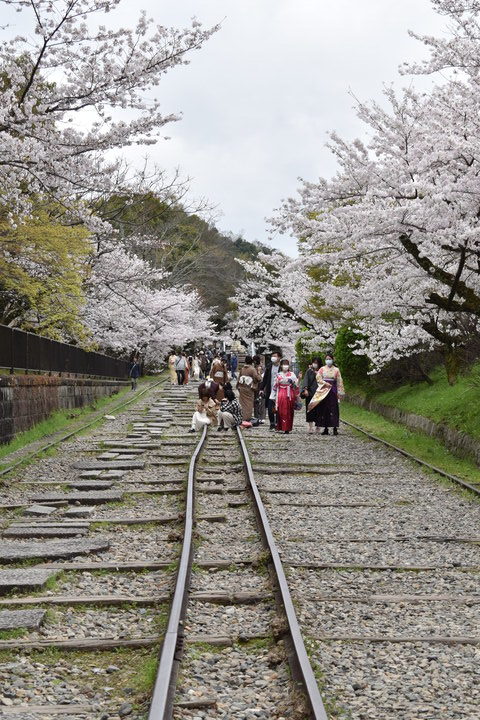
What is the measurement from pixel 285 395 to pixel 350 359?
8.81 meters

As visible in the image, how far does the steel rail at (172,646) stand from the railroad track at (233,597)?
2 centimetres

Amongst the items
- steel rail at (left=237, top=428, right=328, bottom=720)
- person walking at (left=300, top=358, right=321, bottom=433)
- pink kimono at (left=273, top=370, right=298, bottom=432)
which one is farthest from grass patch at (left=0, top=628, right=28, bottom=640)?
person walking at (left=300, top=358, right=321, bottom=433)

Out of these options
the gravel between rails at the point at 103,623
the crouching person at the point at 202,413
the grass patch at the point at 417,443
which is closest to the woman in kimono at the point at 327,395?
the grass patch at the point at 417,443

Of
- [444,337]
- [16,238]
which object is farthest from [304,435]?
[16,238]

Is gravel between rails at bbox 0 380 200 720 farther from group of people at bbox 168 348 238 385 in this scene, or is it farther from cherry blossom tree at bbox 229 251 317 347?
cherry blossom tree at bbox 229 251 317 347

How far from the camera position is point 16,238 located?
19.3 metres

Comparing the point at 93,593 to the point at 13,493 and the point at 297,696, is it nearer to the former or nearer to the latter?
the point at 297,696

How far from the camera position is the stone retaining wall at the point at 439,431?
1544 centimetres

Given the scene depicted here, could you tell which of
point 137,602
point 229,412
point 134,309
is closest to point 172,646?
point 137,602

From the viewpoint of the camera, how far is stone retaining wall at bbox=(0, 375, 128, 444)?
54.4 ft

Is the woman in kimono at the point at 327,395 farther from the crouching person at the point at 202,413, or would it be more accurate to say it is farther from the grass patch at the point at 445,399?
the crouching person at the point at 202,413

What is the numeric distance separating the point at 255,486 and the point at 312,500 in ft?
2.48

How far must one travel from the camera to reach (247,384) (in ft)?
71.2

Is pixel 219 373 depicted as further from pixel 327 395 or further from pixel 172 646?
pixel 172 646
